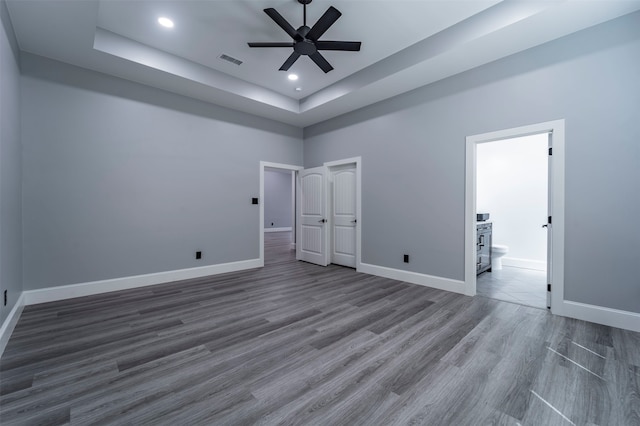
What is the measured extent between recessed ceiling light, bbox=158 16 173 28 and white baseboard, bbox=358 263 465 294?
439 cm

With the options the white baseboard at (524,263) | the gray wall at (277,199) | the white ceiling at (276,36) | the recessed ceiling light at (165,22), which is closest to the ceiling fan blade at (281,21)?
the white ceiling at (276,36)

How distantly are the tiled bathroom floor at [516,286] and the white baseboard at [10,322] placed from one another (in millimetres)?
5026

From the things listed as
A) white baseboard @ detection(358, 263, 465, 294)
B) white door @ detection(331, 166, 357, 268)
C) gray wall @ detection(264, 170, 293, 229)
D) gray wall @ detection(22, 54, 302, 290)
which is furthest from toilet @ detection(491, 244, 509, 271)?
gray wall @ detection(264, 170, 293, 229)

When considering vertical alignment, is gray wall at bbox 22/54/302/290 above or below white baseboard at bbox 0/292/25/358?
above

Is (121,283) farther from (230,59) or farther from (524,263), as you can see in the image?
(524,263)

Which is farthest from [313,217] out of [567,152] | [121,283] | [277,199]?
[277,199]

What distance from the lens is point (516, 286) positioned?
390 cm

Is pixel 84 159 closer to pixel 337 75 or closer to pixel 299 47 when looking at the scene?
pixel 299 47

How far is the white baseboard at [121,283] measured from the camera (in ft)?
10.4

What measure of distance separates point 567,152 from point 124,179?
219 inches

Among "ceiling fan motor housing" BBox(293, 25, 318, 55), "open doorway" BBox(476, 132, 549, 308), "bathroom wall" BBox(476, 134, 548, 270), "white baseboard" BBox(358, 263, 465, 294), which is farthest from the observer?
"bathroom wall" BBox(476, 134, 548, 270)

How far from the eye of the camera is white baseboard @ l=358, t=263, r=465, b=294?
143 inches

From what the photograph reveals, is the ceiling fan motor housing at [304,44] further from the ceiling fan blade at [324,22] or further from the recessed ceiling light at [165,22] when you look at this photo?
the recessed ceiling light at [165,22]

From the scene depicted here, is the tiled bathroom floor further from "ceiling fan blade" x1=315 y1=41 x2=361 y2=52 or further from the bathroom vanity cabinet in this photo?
"ceiling fan blade" x1=315 y1=41 x2=361 y2=52
